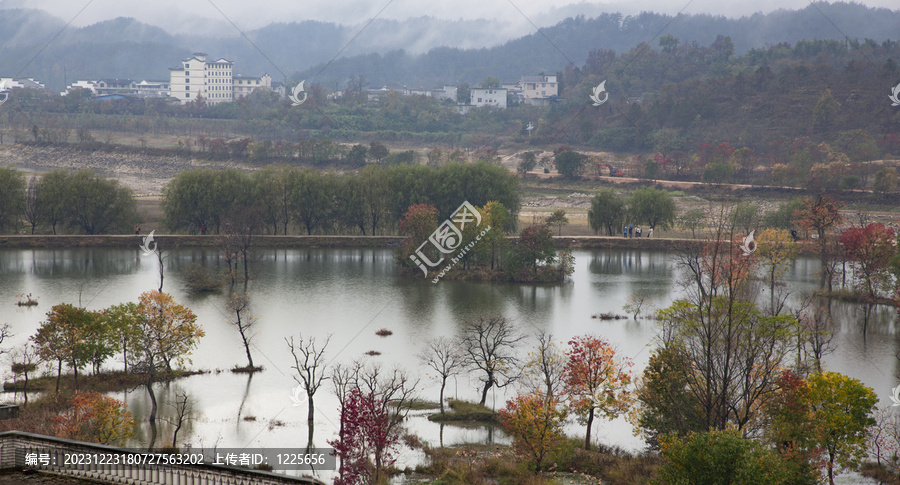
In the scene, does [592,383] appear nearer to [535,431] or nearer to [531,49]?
[535,431]

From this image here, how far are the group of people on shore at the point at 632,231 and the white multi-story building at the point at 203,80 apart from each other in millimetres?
83638

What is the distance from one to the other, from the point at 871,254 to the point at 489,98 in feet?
261

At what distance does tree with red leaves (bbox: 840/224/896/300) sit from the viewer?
82.7ft

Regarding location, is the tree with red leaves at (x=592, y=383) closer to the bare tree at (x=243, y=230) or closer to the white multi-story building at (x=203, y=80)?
the bare tree at (x=243, y=230)

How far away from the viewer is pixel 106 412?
1213 centimetres

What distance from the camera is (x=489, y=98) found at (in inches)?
4031

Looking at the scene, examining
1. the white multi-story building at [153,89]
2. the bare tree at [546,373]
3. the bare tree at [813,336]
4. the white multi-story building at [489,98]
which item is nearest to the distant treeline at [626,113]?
the white multi-story building at [489,98]

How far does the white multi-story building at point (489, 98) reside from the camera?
10194 cm

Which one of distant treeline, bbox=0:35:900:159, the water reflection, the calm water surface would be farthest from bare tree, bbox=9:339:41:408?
distant treeline, bbox=0:35:900:159

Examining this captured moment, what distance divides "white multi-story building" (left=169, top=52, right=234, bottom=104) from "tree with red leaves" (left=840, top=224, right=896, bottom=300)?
9586cm

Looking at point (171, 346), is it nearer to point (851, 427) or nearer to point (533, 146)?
point (851, 427)

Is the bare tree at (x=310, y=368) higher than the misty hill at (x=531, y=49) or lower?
lower

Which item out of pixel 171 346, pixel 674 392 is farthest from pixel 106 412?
pixel 674 392

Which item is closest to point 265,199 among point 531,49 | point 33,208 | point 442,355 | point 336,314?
point 33,208
